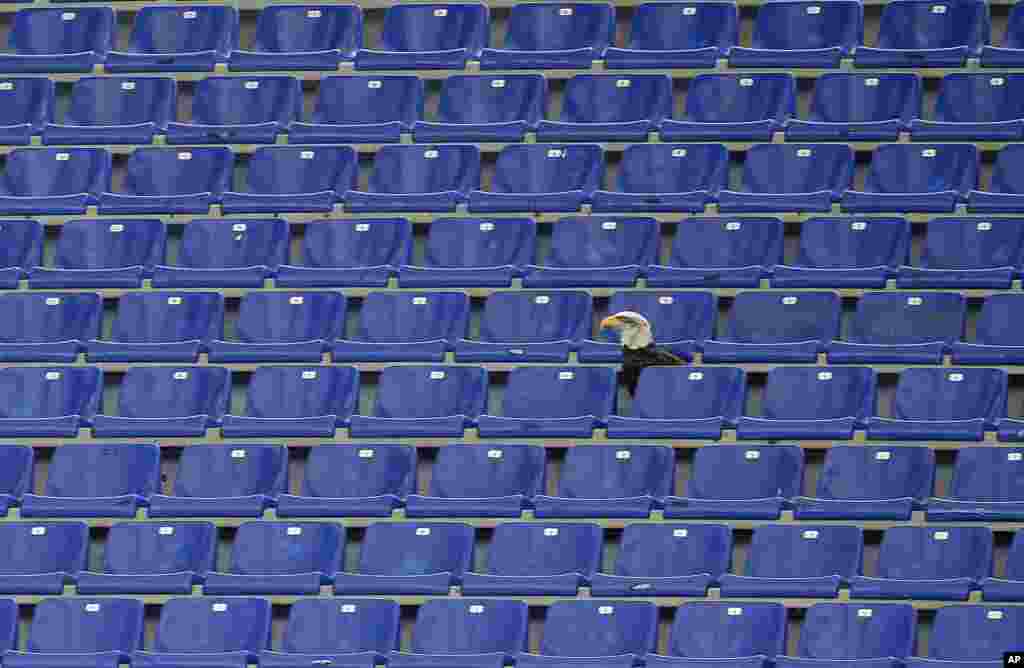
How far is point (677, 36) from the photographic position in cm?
1398

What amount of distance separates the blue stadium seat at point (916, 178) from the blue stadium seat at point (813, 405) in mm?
1233

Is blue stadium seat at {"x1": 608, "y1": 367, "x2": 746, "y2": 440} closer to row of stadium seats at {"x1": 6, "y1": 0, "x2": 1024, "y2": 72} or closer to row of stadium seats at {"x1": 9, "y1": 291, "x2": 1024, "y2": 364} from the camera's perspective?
row of stadium seats at {"x1": 9, "y1": 291, "x2": 1024, "y2": 364}

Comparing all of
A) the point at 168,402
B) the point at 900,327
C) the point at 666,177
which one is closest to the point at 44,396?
the point at 168,402

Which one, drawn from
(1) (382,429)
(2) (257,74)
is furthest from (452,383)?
(2) (257,74)

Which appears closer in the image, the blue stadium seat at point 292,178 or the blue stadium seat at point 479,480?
the blue stadium seat at point 479,480

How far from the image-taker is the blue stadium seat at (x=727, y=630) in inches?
431

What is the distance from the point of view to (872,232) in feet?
41.8

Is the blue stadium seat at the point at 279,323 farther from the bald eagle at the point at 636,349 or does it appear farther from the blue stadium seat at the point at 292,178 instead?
the bald eagle at the point at 636,349

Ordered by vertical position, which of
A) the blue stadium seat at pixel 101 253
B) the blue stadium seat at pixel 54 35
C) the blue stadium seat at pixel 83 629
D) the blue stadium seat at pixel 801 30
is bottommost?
the blue stadium seat at pixel 83 629

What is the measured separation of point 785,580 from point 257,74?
4483 mm

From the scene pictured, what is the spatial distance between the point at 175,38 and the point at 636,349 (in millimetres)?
3669

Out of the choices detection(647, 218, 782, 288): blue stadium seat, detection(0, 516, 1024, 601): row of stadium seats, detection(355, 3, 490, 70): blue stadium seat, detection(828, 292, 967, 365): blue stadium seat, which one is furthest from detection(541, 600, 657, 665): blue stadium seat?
detection(355, 3, 490, 70): blue stadium seat

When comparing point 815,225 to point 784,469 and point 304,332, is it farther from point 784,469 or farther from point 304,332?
point 304,332

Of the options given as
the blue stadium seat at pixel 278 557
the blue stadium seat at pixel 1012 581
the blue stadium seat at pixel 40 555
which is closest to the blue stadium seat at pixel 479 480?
the blue stadium seat at pixel 278 557
